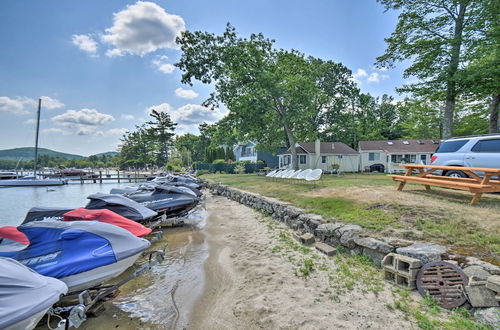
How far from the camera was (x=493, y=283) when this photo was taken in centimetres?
238

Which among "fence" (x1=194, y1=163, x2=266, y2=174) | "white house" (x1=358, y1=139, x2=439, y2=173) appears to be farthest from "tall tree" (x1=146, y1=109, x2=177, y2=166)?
"white house" (x1=358, y1=139, x2=439, y2=173)

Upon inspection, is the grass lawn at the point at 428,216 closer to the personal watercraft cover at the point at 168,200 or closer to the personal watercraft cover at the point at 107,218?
the personal watercraft cover at the point at 168,200

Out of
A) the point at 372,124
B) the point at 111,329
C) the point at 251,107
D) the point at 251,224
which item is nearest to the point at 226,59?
the point at 251,107

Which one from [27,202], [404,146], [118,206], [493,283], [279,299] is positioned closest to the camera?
[493,283]

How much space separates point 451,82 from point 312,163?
46.6ft

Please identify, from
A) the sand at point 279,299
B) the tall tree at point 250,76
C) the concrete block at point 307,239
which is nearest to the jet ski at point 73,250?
the sand at point 279,299

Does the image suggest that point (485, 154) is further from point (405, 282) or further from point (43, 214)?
point (43, 214)

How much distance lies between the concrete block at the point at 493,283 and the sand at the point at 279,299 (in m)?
0.95

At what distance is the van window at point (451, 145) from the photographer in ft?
23.9

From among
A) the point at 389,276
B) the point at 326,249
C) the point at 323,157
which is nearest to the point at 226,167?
the point at 323,157

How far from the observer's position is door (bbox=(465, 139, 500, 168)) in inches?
250

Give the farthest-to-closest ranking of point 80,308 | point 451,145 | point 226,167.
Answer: point 226,167, point 451,145, point 80,308

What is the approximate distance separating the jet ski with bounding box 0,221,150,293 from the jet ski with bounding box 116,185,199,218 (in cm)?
407

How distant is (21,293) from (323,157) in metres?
24.5
